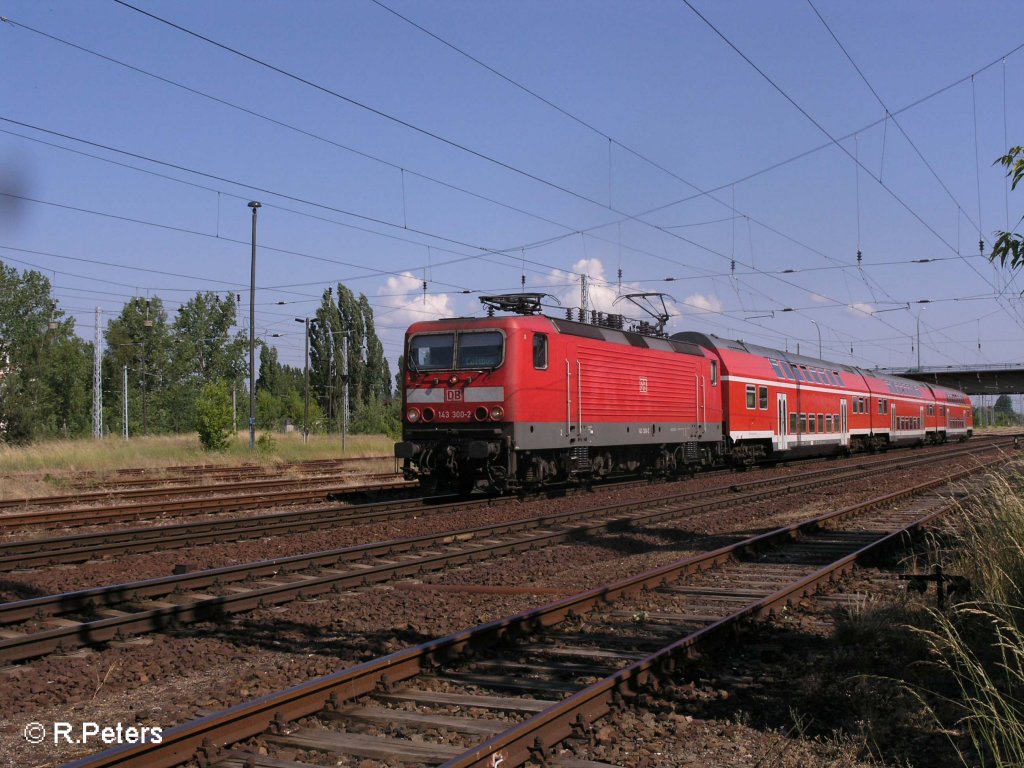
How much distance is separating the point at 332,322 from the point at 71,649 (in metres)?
61.4

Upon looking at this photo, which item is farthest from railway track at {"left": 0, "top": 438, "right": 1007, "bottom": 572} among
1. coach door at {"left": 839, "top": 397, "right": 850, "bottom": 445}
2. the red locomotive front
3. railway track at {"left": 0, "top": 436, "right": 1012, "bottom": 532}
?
coach door at {"left": 839, "top": 397, "right": 850, "bottom": 445}

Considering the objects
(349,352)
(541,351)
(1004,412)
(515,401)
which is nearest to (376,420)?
(349,352)

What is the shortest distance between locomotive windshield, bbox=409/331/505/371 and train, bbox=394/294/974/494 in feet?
0.08

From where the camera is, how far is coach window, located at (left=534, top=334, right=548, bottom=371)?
16859 millimetres

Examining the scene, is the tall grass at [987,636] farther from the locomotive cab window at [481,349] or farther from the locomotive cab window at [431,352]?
the locomotive cab window at [431,352]

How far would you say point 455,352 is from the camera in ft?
55.9

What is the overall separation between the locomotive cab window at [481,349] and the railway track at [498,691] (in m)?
7.83

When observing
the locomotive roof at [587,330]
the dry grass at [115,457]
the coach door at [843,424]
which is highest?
the locomotive roof at [587,330]

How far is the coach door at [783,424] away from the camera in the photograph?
28.8 m

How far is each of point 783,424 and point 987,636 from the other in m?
23.0

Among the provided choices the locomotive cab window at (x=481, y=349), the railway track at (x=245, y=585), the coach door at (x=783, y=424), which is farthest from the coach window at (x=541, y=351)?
the coach door at (x=783, y=424)

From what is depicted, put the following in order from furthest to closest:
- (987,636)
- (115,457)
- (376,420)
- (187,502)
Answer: (376,420), (115,457), (187,502), (987,636)

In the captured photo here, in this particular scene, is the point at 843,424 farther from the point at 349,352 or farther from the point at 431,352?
the point at 349,352

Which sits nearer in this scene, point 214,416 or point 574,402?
point 574,402
